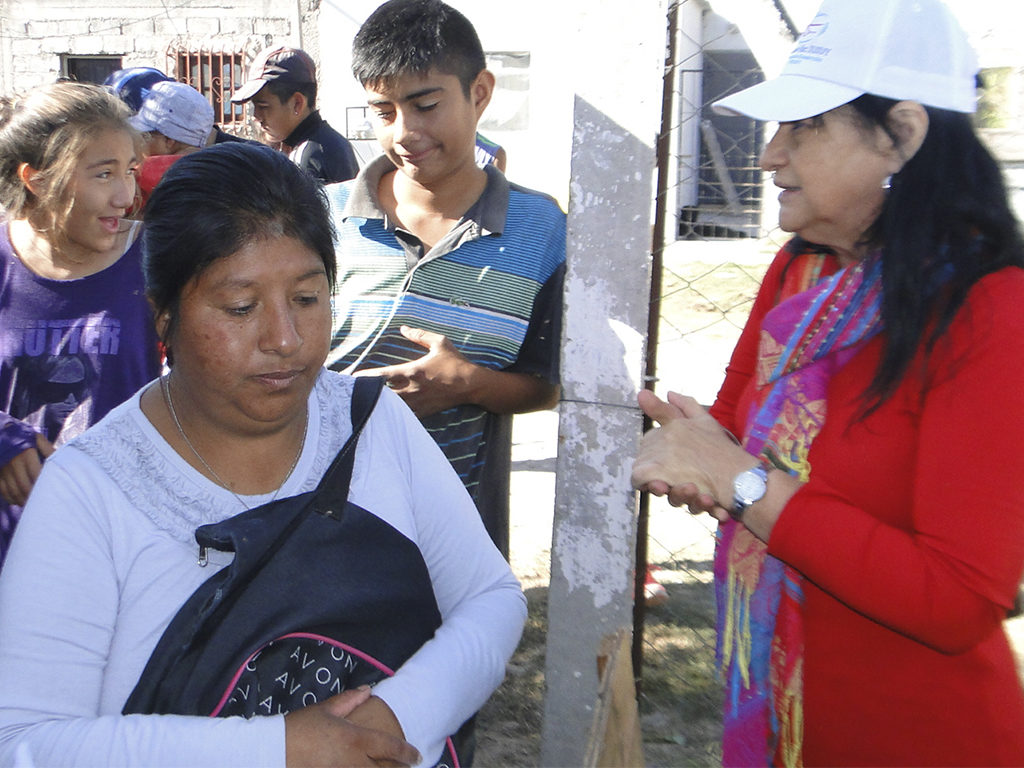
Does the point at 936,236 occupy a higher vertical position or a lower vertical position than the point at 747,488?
higher

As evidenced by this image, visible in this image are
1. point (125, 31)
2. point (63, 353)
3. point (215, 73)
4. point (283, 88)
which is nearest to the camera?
point (63, 353)

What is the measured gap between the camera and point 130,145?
2463mm

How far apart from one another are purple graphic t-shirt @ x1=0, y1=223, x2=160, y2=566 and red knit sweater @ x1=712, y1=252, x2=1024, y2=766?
1584mm

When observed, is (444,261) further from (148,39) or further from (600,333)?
(148,39)

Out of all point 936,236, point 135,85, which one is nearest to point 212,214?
point 936,236

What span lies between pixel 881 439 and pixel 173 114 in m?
3.85

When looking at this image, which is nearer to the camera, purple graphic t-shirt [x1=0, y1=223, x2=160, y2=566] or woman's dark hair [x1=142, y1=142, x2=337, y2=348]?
woman's dark hair [x1=142, y1=142, x2=337, y2=348]

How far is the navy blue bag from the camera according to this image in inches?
51.9

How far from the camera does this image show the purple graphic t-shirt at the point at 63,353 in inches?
88.7

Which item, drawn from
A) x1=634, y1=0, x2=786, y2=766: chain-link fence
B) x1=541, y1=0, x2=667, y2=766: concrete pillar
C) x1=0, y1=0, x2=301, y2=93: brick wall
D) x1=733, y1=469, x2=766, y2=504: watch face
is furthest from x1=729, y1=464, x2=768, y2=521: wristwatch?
x1=0, y1=0, x2=301, y2=93: brick wall

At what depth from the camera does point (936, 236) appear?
1451 millimetres

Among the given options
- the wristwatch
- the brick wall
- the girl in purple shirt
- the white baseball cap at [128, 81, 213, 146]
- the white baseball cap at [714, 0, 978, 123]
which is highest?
the brick wall

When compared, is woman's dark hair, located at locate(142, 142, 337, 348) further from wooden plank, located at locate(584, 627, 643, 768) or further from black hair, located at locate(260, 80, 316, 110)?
black hair, located at locate(260, 80, 316, 110)

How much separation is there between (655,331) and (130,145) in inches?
59.5
